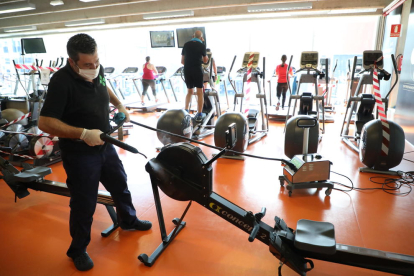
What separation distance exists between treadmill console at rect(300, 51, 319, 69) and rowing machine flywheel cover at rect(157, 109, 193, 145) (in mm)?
2730

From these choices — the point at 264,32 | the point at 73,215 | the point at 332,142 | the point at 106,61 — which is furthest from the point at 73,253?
the point at 106,61

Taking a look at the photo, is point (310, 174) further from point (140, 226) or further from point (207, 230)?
point (140, 226)

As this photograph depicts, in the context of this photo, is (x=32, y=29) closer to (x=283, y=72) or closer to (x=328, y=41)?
(x=283, y=72)

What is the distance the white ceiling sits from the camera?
8023 millimetres

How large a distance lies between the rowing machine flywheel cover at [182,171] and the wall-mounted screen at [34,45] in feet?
25.9

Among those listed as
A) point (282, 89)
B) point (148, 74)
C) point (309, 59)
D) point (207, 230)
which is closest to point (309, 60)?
point (309, 59)

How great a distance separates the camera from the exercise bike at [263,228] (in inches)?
61.4

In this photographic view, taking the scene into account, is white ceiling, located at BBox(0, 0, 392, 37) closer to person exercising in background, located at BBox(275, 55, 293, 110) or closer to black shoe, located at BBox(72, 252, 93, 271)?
person exercising in background, located at BBox(275, 55, 293, 110)

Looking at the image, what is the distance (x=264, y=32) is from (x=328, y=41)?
7.02 ft

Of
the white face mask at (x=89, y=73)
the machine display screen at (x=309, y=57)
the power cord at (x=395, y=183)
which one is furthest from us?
the machine display screen at (x=309, y=57)

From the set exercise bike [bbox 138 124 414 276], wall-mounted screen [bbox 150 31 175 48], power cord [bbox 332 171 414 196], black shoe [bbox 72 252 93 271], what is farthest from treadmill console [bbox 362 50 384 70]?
wall-mounted screen [bbox 150 31 175 48]

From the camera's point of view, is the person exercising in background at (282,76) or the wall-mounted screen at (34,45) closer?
the person exercising in background at (282,76)

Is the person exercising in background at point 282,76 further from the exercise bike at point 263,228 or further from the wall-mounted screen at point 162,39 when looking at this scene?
the exercise bike at point 263,228

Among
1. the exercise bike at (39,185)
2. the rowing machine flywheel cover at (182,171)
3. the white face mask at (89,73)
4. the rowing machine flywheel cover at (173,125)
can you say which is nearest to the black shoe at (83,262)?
the exercise bike at (39,185)
